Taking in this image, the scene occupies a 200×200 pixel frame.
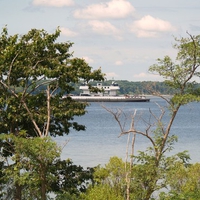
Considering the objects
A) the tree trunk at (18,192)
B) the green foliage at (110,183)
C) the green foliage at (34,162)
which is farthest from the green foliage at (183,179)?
the tree trunk at (18,192)

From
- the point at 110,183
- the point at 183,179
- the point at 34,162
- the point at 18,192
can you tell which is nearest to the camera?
the point at 34,162

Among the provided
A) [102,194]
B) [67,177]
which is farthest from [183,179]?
[67,177]

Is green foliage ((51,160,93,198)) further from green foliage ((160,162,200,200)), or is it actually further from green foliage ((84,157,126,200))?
green foliage ((160,162,200,200))

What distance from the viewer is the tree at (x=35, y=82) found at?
21297 millimetres

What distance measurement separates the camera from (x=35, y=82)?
71.1ft

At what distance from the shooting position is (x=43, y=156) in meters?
19.4

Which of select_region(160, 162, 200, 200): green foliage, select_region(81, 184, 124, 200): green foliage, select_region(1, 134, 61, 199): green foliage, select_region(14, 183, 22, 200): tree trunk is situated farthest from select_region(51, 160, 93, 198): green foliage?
select_region(160, 162, 200, 200): green foliage

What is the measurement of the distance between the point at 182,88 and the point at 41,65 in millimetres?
5084

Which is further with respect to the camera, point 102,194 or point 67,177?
point 67,177

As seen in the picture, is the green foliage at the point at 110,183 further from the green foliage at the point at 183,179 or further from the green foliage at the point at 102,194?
the green foliage at the point at 183,179

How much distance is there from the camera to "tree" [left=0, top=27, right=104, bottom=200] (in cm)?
2130

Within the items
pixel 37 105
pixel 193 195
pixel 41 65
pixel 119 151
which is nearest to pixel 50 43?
pixel 41 65

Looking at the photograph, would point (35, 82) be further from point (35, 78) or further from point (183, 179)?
point (183, 179)

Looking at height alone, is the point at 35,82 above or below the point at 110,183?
above
